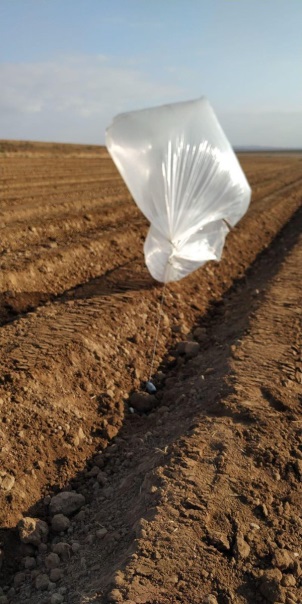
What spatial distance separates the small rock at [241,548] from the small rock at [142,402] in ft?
5.85

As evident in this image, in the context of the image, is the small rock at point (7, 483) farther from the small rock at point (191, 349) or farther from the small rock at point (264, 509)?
the small rock at point (191, 349)

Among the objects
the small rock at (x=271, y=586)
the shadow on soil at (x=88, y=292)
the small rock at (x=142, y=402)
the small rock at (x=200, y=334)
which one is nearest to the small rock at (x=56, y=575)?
the small rock at (x=271, y=586)

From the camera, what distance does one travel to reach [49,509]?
3330 millimetres

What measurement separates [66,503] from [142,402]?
133 cm

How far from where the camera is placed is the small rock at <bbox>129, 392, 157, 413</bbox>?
452 centimetres

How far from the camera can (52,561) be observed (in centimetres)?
287

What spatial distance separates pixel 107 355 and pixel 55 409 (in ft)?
3.32

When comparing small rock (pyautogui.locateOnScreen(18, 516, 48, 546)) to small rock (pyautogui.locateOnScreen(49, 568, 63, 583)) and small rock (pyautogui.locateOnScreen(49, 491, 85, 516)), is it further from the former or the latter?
small rock (pyautogui.locateOnScreen(49, 568, 63, 583))

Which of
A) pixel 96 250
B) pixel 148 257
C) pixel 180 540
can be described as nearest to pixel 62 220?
pixel 96 250

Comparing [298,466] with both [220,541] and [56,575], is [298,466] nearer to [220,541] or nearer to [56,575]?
[220,541]

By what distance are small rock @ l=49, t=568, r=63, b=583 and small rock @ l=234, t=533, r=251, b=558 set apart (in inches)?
34.9

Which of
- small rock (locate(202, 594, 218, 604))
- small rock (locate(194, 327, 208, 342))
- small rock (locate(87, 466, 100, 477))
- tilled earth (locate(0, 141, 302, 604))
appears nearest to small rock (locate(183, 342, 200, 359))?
tilled earth (locate(0, 141, 302, 604))

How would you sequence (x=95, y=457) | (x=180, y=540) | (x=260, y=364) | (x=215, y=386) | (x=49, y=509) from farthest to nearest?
(x=260, y=364) → (x=215, y=386) → (x=95, y=457) → (x=49, y=509) → (x=180, y=540)

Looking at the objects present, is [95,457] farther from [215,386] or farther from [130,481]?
[215,386]
